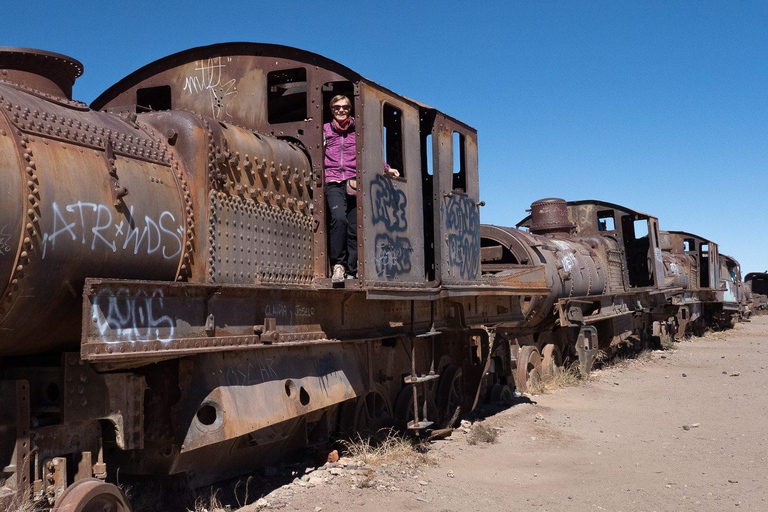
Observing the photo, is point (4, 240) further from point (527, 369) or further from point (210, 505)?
point (527, 369)

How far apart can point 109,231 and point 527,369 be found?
10.3 metres

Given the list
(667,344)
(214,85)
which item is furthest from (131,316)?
(667,344)

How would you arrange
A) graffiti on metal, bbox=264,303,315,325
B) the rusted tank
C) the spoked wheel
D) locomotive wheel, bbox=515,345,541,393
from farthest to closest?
locomotive wheel, bbox=515,345,541,393 → the spoked wheel → graffiti on metal, bbox=264,303,315,325 → the rusted tank

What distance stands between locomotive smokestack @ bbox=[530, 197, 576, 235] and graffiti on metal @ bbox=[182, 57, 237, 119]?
1177cm

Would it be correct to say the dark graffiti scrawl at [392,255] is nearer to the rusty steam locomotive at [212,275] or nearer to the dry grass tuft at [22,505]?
the rusty steam locomotive at [212,275]

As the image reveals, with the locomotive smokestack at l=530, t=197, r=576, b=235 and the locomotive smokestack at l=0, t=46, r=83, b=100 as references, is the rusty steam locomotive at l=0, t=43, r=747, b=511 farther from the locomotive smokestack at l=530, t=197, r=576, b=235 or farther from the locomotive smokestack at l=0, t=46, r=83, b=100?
the locomotive smokestack at l=530, t=197, r=576, b=235

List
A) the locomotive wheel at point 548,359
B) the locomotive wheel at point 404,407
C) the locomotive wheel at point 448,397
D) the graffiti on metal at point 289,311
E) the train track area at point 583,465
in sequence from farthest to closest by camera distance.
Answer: the locomotive wheel at point 548,359 → the locomotive wheel at point 448,397 → the locomotive wheel at point 404,407 → the train track area at point 583,465 → the graffiti on metal at point 289,311

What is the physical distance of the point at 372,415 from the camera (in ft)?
28.2

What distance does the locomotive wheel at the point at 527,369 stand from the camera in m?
13.7

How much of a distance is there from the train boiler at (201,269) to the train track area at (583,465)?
2.12 feet

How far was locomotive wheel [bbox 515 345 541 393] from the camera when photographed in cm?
1369

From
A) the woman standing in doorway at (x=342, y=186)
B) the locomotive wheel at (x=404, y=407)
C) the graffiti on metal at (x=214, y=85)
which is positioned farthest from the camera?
the locomotive wheel at (x=404, y=407)

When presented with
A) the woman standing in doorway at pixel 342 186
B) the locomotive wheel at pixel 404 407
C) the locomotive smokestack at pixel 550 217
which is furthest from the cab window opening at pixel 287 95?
the locomotive smokestack at pixel 550 217

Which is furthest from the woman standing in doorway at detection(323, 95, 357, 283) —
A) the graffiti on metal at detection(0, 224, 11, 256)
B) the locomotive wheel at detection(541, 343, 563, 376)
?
the locomotive wheel at detection(541, 343, 563, 376)
